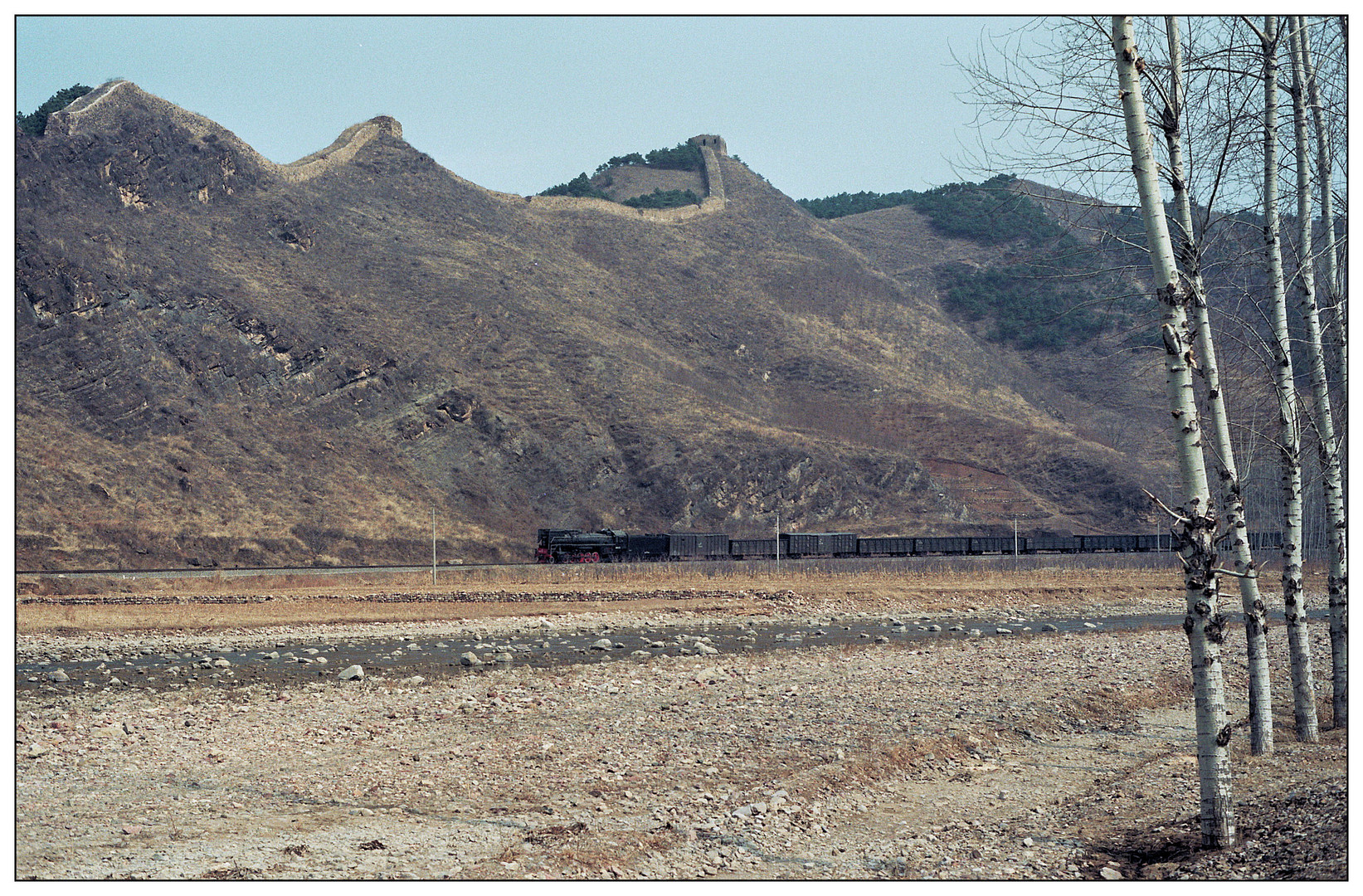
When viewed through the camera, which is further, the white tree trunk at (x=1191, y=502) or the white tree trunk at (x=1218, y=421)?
the white tree trunk at (x=1218, y=421)

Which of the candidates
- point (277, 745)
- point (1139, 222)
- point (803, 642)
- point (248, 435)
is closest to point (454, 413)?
point (248, 435)

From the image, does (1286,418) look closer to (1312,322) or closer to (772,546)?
(1312,322)

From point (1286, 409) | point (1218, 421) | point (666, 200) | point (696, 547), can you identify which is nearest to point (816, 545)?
point (696, 547)

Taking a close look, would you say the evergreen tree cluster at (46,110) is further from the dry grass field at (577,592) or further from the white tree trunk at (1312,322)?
the white tree trunk at (1312,322)

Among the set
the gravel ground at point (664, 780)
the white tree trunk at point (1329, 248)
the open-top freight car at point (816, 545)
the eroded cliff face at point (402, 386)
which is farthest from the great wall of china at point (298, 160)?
the white tree trunk at point (1329, 248)

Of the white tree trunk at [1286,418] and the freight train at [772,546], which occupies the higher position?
the white tree trunk at [1286,418]

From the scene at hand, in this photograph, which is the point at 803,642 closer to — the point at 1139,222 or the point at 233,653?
the point at 233,653

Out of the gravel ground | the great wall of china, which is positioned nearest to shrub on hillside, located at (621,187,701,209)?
the great wall of china

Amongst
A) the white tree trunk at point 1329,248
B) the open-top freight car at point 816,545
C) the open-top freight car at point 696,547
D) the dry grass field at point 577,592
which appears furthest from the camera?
the open-top freight car at point 816,545
